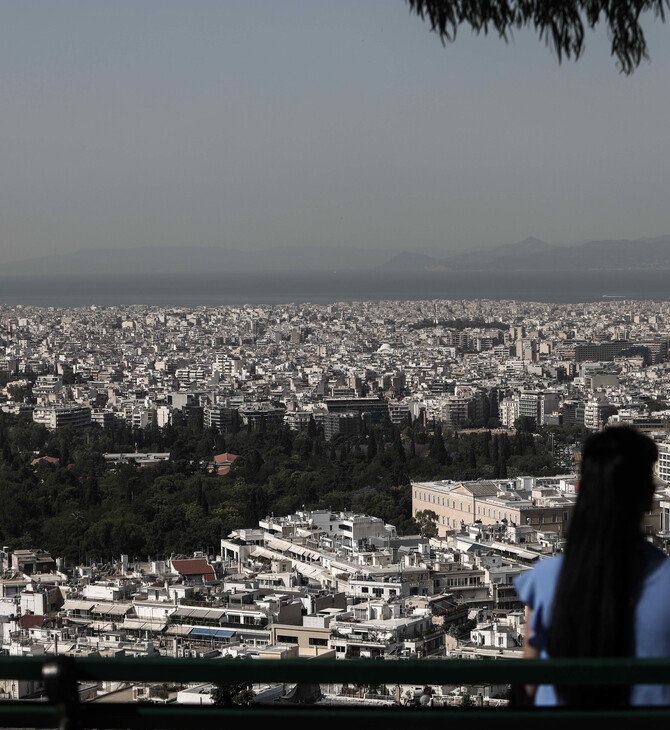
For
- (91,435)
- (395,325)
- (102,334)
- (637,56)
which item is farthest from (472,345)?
(637,56)

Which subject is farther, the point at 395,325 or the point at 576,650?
the point at 395,325

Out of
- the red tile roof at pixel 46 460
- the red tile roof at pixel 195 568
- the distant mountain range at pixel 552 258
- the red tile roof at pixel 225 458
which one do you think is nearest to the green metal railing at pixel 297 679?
the red tile roof at pixel 195 568

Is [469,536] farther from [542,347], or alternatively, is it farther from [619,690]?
[542,347]

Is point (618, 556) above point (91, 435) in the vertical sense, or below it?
above

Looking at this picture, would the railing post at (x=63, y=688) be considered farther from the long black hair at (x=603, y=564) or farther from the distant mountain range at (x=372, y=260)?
the distant mountain range at (x=372, y=260)

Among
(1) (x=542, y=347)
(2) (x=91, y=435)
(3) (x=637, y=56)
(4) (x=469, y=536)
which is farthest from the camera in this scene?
(1) (x=542, y=347)
